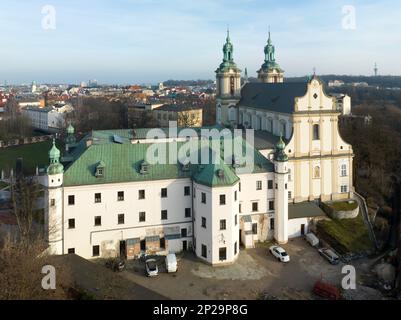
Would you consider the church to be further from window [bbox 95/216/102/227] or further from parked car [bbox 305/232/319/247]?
parked car [bbox 305/232/319/247]

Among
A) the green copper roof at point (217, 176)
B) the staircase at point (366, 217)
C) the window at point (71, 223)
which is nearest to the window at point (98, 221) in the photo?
the window at point (71, 223)

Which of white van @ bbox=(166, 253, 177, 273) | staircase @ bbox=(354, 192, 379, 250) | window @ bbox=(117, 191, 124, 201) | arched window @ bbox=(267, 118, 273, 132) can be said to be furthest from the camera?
arched window @ bbox=(267, 118, 273, 132)

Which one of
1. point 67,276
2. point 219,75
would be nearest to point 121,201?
point 67,276

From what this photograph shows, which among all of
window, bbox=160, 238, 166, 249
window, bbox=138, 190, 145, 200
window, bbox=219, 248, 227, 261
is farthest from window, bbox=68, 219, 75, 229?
window, bbox=219, 248, 227, 261

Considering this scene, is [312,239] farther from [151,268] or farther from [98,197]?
[98,197]

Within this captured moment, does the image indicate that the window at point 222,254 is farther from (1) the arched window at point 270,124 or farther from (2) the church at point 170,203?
(1) the arched window at point 270,124

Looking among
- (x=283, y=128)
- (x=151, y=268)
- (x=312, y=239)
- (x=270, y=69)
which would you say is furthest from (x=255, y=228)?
(x=270, y=69)

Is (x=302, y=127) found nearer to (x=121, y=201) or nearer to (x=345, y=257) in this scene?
(x=345, y=257)
